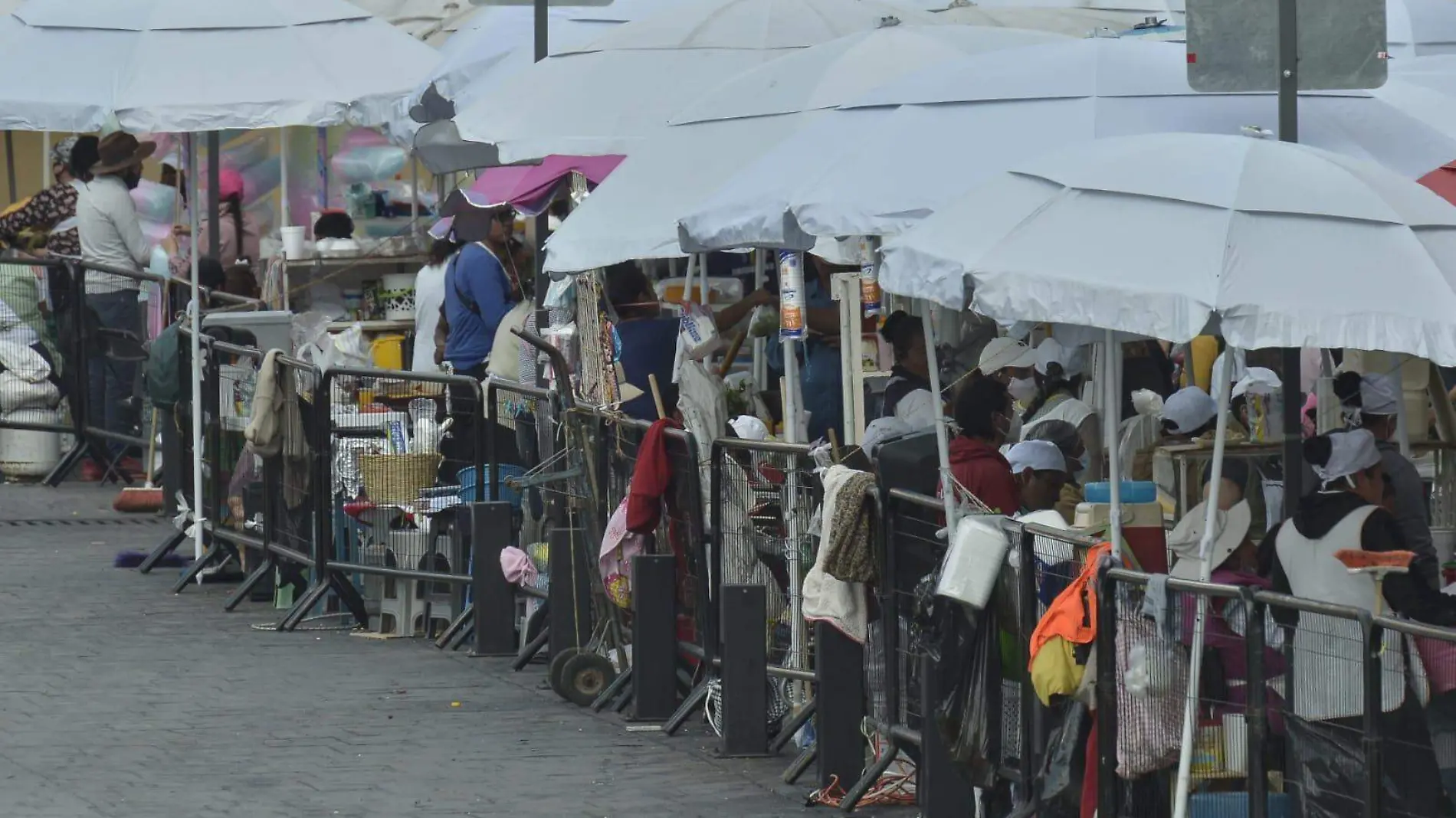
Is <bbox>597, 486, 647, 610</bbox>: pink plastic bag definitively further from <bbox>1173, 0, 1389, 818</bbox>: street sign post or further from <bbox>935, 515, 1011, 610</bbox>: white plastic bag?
<bbox>1173, 0, 1389, 818</bbox>: street sign post

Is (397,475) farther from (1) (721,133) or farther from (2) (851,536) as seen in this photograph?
(2) (851,536)

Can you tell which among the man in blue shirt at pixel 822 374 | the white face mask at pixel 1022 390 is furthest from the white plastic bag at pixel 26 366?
the white face mask at pixel 1022 390

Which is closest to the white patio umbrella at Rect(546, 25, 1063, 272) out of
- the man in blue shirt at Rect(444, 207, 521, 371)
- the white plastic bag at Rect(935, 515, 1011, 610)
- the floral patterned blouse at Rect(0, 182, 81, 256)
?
the white plastic bag at Rect(935, 515, 1011, 610)

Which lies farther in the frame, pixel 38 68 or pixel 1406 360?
pixel 38 68

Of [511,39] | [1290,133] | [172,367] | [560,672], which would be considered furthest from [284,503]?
[1290,133]

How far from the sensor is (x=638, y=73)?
12852 mm

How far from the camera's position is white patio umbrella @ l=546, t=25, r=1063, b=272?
10641 mm

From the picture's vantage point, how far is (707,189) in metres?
10.7

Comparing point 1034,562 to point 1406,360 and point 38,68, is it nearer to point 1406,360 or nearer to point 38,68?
point 1406,360

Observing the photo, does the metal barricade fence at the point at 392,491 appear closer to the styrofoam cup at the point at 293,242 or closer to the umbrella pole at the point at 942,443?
the umbrella pole at the point at 942,443

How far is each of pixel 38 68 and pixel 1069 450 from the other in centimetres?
691

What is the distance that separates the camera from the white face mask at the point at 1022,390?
13.4 metres

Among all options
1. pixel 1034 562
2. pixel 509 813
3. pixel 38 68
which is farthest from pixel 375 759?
pixel 38 68

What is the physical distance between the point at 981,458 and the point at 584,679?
2711mm
